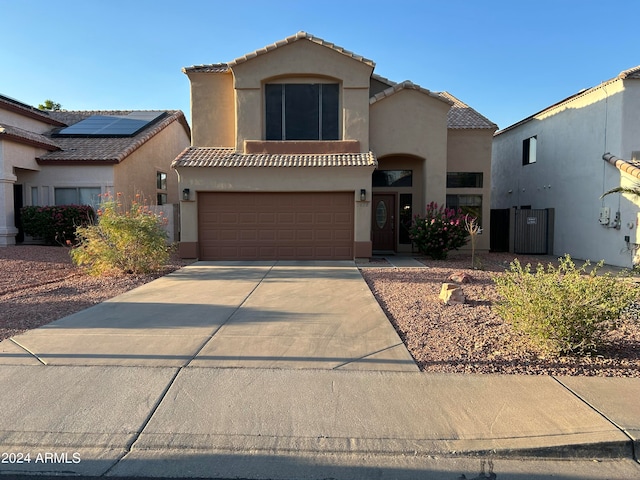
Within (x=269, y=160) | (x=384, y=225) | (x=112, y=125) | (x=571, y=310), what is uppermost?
(x=112, y=125)

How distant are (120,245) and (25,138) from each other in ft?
30.1

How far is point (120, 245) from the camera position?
11.8 m

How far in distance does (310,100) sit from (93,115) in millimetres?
15264

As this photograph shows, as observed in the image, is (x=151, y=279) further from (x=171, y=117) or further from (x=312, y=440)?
(x=171, y=117)

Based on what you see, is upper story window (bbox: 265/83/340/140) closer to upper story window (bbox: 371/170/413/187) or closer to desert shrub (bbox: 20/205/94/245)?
upper story window (bbox: 371/170/413/187)

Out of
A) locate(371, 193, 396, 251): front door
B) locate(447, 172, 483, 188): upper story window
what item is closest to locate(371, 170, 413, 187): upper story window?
locate(371, 193, 396, 251): front door

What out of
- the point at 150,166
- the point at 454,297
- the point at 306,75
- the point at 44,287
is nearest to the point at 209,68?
the point at 306,75

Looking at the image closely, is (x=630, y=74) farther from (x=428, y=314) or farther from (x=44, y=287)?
(x=44, y=287)

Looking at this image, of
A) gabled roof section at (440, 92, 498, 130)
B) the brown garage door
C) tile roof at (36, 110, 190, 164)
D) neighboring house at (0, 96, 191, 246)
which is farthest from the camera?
tile roof at (36, 110, 190, 164)

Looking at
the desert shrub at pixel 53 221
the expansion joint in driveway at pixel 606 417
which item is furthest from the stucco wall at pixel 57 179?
the expansion joint in driveway at pixel 606 417

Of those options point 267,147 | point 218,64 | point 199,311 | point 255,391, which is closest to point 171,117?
point 218,64

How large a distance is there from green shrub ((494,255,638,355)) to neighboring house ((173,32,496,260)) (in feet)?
30.3

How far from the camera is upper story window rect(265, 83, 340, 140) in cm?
1580

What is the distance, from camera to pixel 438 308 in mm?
8109
